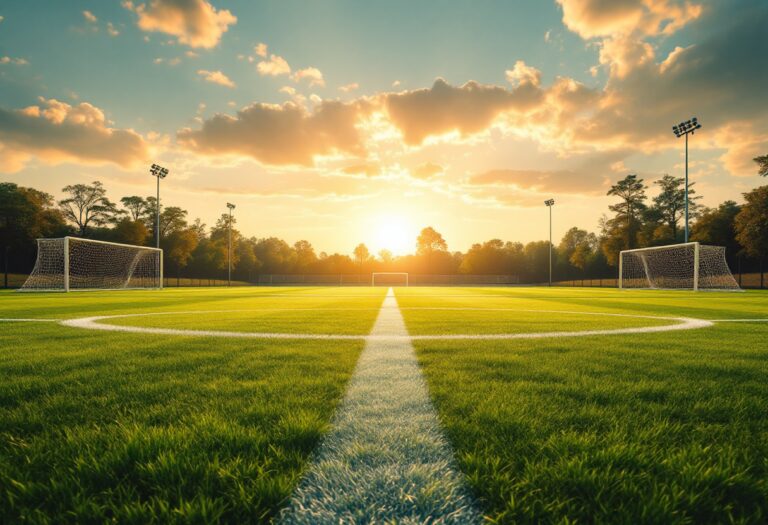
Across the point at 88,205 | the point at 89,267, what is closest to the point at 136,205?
the point at 88,205

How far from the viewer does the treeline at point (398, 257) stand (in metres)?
38.8

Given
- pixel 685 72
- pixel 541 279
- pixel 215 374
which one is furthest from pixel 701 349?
pixel 541 279

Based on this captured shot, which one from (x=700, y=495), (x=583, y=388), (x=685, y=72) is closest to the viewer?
(x=700, y=495)

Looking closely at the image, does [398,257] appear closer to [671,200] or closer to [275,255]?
[275,255]

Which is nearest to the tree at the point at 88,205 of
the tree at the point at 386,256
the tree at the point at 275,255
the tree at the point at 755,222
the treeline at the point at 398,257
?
the treeline at the point at 398,257

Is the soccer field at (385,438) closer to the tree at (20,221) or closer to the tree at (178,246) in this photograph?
the tree at (20,221)

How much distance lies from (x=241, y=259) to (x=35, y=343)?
66994 mm

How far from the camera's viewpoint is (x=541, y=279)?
65.0 metres

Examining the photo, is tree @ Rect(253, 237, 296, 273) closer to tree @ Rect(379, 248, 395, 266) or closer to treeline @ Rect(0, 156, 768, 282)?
treeline @ Rect(0, 156, 768, 282)

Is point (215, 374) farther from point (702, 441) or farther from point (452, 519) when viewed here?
point (702, 441)

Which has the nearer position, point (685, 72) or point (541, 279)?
point (685, 72)

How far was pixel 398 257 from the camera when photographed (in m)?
83.0

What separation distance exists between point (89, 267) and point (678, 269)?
49.4 meters

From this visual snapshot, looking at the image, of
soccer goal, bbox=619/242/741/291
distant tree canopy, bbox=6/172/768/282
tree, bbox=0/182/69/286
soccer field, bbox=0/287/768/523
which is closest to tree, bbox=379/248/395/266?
distant tree canopy, bbox=6/172/768/282
